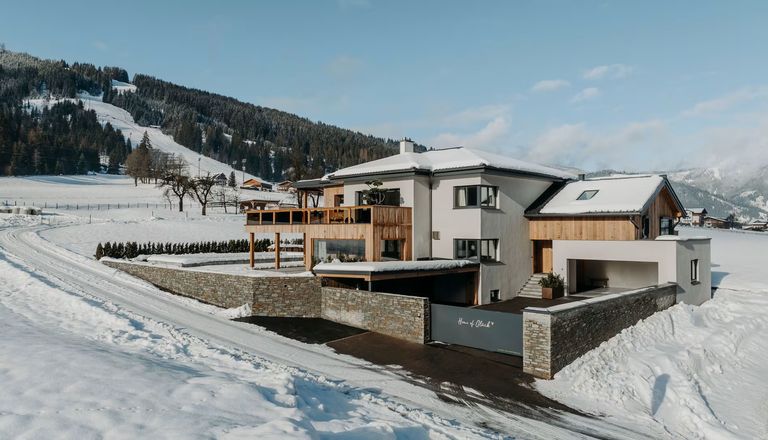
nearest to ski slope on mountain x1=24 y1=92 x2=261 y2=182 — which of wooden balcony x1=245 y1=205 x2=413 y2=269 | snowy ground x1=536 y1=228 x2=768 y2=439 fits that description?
wooden balcony x1=245 y1=205 x2=413 y2=269

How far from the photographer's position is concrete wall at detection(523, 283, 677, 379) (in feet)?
49.4

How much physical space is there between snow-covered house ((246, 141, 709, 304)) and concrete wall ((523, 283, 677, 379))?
501 cm

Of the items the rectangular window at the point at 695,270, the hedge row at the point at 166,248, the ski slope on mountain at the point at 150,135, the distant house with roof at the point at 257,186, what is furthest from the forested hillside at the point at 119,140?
the rectangular window at the point at 695,270

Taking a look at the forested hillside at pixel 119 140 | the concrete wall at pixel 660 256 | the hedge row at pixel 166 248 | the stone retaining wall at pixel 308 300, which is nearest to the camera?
the stone retaining wall at pixel 308 300

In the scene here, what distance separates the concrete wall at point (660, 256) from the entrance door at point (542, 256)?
70.4 inches

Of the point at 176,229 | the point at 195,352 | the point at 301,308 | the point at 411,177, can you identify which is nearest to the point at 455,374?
the point at 195,352

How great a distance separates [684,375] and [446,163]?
44.2 ft

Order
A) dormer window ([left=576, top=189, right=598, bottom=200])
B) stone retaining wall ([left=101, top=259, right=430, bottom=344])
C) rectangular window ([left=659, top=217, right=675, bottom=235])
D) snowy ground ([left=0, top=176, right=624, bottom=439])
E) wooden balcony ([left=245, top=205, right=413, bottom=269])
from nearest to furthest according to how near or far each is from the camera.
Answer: snowy ground ([left=0, top=176, right=624, bottom=439]) → stone retaining wall ([left=101, top=259, right=430, bottom=344]) → wooden balcony ([left=245, top=205, right=413, bottom=269]) → dormer window ([left=576, top=189, right=598, bottom=200]) → rectangular window ([left=659, top=217, right=675, bottom=235])

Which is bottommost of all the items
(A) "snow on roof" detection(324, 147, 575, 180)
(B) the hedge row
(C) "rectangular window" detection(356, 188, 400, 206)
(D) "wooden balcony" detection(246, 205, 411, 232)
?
(B) the hedge row

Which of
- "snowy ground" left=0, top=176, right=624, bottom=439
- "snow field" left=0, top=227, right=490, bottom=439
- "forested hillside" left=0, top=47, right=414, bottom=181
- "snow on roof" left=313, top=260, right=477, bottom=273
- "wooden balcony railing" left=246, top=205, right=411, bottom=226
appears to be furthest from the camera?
"forested hillside" left=0, top=47, right=414, bottom=181

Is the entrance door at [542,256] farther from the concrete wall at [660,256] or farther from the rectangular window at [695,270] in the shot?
the rectangular window at [695,270]

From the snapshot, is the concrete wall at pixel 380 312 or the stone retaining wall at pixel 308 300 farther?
the stone retaining wall at pixel 308 300

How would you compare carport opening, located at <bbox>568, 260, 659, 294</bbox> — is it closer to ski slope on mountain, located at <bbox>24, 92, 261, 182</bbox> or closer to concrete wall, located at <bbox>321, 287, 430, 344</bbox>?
concrete wall, located at <bbox>321, 287, 430, 344</bbox>

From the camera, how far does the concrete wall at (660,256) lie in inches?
882
